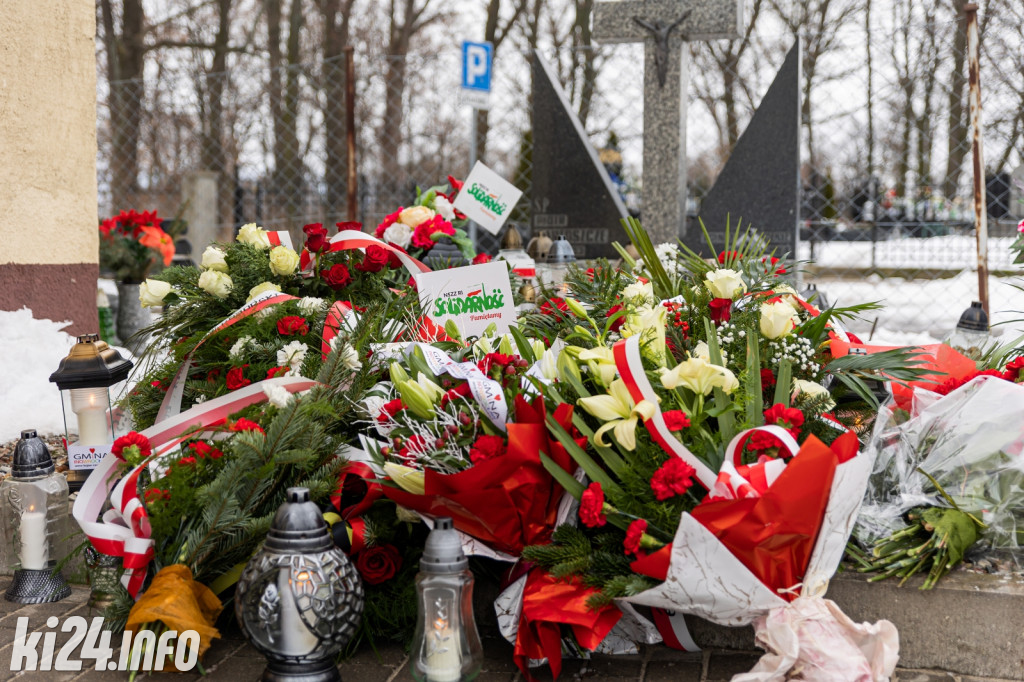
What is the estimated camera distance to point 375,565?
2.38 m

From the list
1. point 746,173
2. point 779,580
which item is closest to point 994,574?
point 779,580

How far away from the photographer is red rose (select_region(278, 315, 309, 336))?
9.93 feet

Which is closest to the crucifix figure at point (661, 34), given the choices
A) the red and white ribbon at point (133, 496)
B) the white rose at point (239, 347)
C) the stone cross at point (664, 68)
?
the stone cross at point (664, 68)

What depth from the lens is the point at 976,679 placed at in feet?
7.16

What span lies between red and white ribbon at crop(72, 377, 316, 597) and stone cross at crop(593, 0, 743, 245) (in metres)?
4.64

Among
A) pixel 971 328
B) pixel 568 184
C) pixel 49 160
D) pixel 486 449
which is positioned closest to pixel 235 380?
pixel 486 449

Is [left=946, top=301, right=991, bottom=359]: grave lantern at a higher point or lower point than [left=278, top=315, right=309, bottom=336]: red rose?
lower

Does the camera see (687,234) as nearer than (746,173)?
No

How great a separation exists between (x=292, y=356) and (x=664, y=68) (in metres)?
4.60

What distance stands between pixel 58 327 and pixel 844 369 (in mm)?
3747

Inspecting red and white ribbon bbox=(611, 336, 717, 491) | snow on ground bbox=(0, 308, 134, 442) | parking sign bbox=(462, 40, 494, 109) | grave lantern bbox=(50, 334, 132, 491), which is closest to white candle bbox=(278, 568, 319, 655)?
red and white ribbon bbox=(611, 336, 717, 491)

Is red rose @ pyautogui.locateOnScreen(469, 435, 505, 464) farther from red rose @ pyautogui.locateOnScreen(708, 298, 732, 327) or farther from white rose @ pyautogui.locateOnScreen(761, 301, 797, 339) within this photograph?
red rose @ pyautogui.locateOnScreen(708, 298, 732, 327)

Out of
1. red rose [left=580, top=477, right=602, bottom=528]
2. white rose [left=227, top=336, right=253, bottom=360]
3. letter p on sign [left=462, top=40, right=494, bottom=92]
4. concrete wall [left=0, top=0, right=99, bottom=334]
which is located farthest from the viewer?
letter p on sign [left=462, top=40, right=494, bottom=92]

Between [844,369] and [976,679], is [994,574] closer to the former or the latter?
[976,679]
